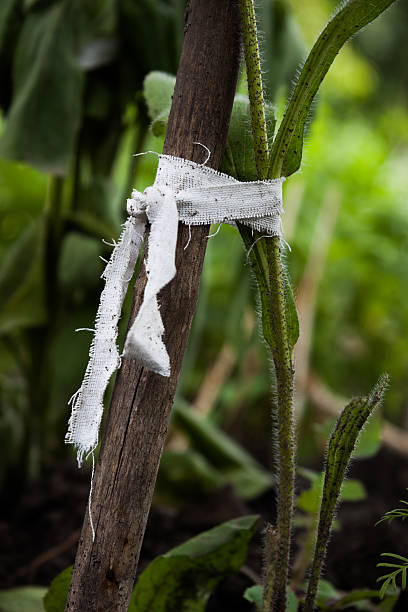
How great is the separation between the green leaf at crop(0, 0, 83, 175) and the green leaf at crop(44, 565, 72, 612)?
639 millimetres

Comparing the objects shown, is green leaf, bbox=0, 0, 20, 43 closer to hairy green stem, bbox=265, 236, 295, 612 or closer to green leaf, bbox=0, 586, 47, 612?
hairy green stem, bbox=265, 236, 295, 612

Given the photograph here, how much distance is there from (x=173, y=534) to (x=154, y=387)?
632 mm

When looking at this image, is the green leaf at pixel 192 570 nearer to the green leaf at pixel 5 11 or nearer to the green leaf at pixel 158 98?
the green leaf at pixel 158 98

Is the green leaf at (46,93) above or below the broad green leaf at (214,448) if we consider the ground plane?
above

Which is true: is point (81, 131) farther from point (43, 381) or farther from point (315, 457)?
point (315, 457)

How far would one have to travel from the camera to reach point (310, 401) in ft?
6.38

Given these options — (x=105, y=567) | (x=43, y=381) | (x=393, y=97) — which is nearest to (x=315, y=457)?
(x=43, y=381)

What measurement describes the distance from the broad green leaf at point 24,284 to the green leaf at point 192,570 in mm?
665

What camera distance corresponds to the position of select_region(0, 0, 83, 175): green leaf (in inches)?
39.6

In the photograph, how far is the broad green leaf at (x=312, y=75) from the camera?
19.4 inches

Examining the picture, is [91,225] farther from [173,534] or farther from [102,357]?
[102,357]

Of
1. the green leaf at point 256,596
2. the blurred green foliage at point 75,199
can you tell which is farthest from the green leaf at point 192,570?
the blurred green foliage at point 75,199

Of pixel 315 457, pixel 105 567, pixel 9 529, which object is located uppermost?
pixel 315 457

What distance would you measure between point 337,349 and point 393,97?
170 inches
